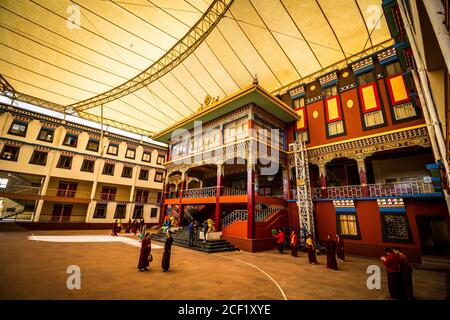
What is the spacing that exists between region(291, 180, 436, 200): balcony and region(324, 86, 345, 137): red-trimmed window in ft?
13.4

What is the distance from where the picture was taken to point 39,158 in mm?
20562

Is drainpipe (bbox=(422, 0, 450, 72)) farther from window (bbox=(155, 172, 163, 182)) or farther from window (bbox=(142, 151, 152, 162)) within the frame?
window (bbox=(155, 172, 163, 182))

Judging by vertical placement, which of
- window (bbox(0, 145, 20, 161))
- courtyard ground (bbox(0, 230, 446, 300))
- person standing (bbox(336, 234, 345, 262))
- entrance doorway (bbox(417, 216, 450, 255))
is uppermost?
window (bbox(0, 145, 20, 161))

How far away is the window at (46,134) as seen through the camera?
68.9ft

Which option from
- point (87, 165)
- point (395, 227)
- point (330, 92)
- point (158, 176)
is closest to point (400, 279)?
point (395, 227)

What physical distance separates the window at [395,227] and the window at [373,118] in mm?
5727

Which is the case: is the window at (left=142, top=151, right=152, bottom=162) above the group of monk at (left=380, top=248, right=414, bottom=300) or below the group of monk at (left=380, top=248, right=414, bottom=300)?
above

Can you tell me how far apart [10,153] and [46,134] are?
3.49m

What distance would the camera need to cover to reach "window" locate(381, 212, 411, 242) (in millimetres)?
10672

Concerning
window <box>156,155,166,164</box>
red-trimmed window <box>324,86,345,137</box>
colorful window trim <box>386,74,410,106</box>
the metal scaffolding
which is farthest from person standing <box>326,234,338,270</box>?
window <box>156,155,166,164</box>

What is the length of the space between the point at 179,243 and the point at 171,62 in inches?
567

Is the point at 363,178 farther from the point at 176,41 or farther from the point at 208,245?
the point at 176,41

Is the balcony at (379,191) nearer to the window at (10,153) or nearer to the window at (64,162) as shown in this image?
the window at (64,162)

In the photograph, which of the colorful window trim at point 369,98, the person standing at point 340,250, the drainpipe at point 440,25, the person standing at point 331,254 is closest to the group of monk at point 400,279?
the person standing at point 331,254
